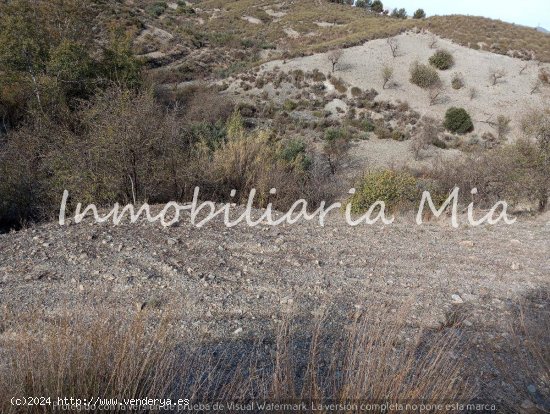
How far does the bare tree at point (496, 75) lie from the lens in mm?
26156

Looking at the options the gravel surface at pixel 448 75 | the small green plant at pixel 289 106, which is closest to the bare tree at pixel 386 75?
the gravel surface at pixel 448 75

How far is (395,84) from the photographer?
2605 cm

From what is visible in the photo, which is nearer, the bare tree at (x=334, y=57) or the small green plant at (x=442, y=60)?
the bare tree at (x=334, y=57)

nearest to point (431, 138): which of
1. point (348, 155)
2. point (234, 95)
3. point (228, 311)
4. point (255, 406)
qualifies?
point (348, 155)

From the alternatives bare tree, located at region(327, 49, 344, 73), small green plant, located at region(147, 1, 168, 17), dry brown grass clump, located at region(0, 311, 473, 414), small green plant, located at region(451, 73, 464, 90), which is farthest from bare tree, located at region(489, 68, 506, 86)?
small green plant, located at region(147, 1, 168, 17)

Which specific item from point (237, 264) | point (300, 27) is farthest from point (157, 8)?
point (237, 264)

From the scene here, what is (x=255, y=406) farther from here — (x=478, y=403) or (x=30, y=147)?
(x=30, y=147)

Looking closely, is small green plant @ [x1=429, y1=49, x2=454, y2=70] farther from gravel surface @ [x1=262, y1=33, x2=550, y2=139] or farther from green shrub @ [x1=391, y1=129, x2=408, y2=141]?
green shrub @ [x1=391, y1=129, x2=408, y2=141]

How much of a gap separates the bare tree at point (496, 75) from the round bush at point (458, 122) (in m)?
6.02

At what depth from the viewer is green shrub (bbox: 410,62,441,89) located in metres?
25.6

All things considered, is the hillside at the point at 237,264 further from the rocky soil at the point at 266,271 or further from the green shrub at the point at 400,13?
the green shrub at the point at 400,13

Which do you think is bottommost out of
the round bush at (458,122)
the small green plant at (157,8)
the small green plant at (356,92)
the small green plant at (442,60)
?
the round bush at (458,122)

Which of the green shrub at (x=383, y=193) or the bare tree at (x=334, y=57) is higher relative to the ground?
the bare tree at (x=334, y=57)

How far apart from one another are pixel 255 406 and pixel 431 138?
20.3 m
